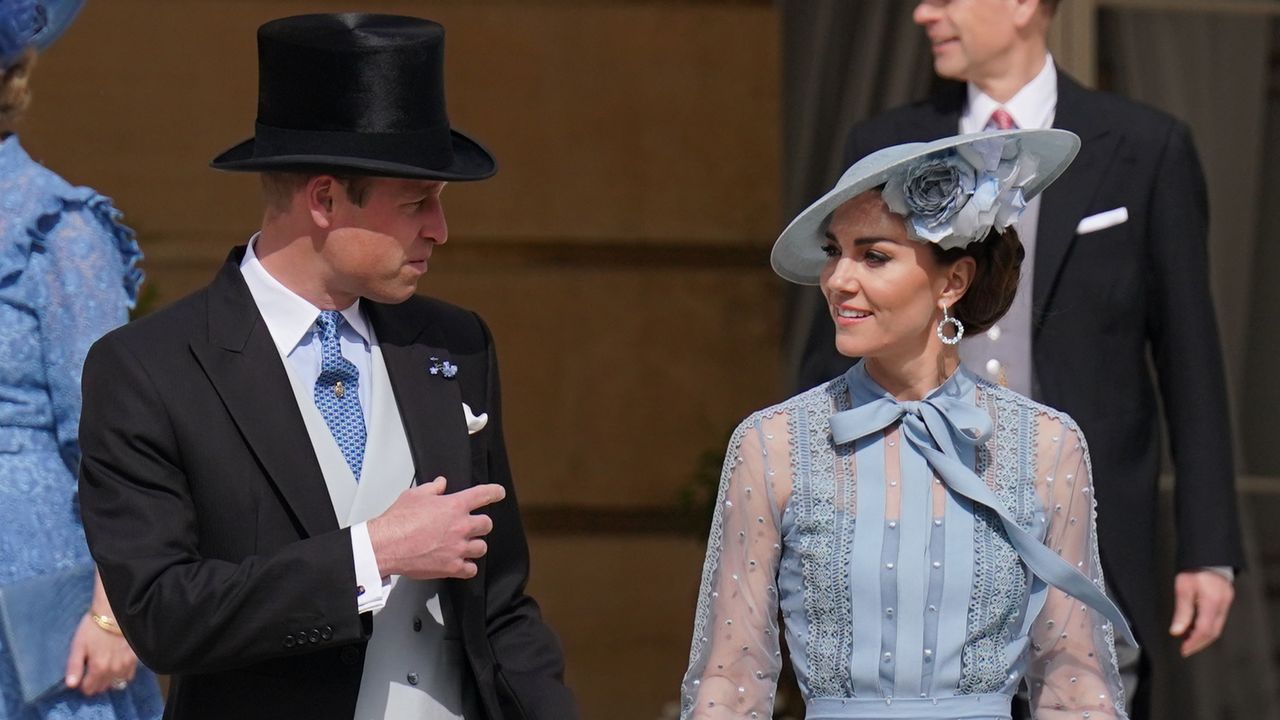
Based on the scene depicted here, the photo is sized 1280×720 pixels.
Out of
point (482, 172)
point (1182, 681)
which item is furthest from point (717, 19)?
point (482, 172)

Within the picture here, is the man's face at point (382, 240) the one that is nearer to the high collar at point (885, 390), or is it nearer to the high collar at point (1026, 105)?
the high collar at point (885, 390)

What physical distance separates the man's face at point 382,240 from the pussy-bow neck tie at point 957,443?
62cm

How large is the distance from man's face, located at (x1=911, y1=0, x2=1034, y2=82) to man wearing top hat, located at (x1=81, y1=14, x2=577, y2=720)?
4.28 feet

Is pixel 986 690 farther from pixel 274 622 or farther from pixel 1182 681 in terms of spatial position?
pixel 1182 681

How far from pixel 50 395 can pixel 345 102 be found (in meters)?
0.83

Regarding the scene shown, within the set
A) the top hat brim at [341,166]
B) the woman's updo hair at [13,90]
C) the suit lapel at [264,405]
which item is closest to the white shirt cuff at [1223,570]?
the top hat brim at [341,166]

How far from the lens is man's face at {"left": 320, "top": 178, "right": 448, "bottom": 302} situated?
3080mm

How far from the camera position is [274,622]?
114 inches

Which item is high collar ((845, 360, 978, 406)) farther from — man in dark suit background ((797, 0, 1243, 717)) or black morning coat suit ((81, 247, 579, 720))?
→ man in dark suit background ((797, 0, 1243, 717))

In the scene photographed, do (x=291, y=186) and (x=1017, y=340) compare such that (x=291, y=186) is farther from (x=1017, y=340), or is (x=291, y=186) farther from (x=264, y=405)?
(x=1017, y=340)

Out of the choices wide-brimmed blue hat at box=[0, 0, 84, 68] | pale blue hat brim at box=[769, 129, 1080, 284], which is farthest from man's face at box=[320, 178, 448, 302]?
wide-brimmed blue hat at box=[0, 0, 84, 68]

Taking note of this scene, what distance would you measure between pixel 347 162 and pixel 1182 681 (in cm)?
307

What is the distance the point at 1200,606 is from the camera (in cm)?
401

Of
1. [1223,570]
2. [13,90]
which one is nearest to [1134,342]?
[1223,570]
